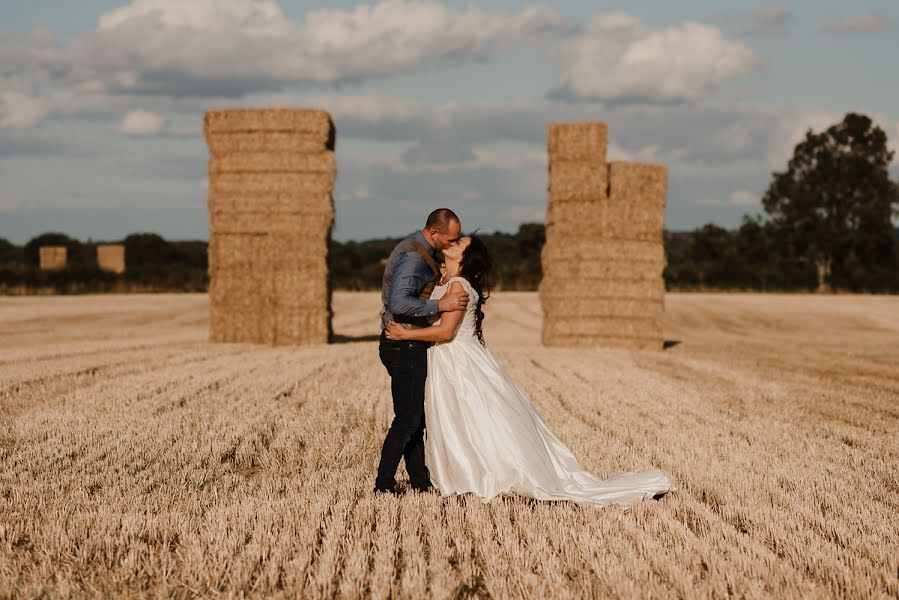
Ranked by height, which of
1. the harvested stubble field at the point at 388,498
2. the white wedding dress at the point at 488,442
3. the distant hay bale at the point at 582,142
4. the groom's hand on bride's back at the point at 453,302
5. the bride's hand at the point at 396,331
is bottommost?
the harvested stubble field at the point at 388,498

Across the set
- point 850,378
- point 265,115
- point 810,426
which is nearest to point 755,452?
point 810,426

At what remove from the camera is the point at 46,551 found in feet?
16.3

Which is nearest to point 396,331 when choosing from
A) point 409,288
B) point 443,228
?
point 409,288

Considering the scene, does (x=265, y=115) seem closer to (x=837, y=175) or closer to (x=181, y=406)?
(x=181, y=406)

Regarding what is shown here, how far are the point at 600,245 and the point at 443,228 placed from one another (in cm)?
1241

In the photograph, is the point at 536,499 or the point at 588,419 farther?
the point at 588,419

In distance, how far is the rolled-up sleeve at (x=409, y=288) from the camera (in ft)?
20.2

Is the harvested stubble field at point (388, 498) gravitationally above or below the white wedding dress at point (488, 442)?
below

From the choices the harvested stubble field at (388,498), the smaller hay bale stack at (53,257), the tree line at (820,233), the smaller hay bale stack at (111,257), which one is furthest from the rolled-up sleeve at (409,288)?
the smaller hay bale stack at (53,257)

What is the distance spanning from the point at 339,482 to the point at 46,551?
6.98 feet

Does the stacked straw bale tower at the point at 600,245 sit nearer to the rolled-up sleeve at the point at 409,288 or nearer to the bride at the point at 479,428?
the bride at the point at 479,428

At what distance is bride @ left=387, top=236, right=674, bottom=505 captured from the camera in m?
6.19

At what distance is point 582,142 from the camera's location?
1838cm

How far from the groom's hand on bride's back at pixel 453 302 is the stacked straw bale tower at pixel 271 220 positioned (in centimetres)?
1191
